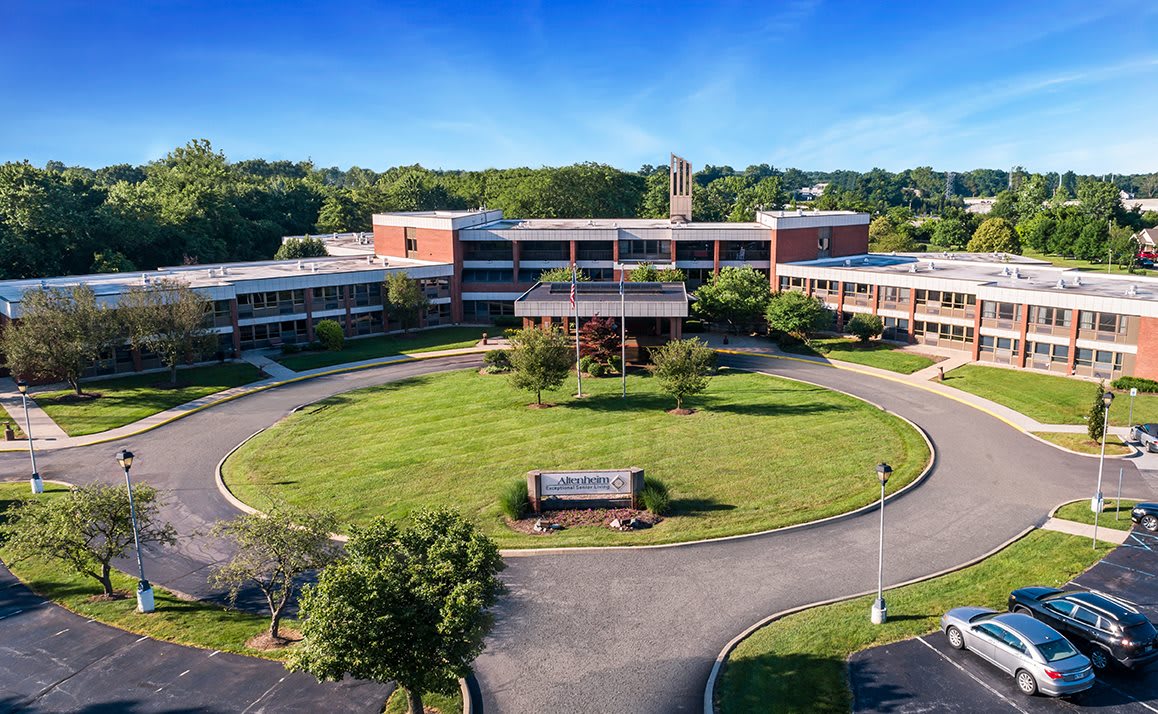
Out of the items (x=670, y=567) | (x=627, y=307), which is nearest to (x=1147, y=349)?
(x=627, y=307)

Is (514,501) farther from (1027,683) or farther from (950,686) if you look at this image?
(1027,683)

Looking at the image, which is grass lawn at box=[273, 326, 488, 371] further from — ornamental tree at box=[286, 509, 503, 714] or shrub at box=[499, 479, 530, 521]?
ornamental tree at box=[286, 509, 503, 714]

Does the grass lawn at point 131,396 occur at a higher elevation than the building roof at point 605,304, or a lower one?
lower

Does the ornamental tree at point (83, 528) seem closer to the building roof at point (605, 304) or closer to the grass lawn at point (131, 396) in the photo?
the grass lawn at point (131, 396)

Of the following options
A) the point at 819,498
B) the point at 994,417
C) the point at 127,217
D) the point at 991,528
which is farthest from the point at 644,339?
the point at 127,217

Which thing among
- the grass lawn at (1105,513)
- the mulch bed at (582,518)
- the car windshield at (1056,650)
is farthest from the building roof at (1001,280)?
the mulch bed at (582,518)
